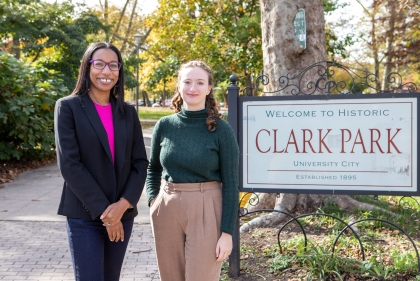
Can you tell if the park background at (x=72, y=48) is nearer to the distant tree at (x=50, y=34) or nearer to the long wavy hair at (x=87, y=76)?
the distant tree at (x=50, y=34)

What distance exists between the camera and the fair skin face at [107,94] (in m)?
2.67

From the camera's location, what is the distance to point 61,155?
262cm

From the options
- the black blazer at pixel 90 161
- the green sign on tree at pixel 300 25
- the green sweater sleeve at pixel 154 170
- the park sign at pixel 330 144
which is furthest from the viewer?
the green sign on tree at pixel 300 25

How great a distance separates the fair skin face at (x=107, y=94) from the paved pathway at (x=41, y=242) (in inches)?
75.2

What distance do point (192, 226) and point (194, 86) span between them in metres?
0.73

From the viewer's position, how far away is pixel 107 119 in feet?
9.21

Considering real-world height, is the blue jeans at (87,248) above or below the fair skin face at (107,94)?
below

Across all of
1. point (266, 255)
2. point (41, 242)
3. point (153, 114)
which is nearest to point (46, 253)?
point (41, 242)

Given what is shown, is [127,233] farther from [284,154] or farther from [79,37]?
[79,37]

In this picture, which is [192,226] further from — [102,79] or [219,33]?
[219,33]

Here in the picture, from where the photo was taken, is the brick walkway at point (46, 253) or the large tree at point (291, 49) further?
the large tree at point (291, 49)

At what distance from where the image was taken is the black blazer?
2.61 m

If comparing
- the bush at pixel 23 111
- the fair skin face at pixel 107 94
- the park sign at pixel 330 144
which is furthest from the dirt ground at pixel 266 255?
the bush at pixel 23 111

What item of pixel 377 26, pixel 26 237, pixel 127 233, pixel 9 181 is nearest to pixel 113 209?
pixel 127 233
